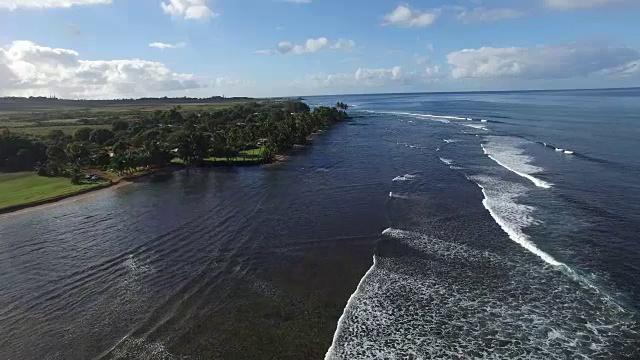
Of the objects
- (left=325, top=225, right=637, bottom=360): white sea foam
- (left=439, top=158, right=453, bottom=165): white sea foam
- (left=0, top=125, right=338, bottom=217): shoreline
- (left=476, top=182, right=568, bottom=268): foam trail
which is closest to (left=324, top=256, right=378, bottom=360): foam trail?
(left=325, top=225, right=637, bottom=360): white sea foam

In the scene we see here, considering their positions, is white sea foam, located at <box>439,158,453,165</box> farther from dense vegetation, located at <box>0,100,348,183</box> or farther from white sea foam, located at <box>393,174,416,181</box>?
dense vegetation, located at <box>0,100,348,183</box>

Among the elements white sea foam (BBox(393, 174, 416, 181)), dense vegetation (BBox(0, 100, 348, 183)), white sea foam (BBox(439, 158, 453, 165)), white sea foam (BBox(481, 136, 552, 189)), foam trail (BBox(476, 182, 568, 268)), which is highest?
dense vegetation (BBox(0, 100, 348, 183))

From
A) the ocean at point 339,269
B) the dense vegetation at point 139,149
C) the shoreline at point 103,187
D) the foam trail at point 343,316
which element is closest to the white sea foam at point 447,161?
the ocean at point 339,269

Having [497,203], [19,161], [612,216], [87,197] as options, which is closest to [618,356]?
[612,216]

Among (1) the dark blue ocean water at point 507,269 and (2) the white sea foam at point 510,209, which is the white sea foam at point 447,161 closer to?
(1) the dark blue ocean water at point 507,269

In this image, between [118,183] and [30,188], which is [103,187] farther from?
[30,188]

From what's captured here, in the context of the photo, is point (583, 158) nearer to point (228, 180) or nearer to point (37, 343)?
point (228, 180)
